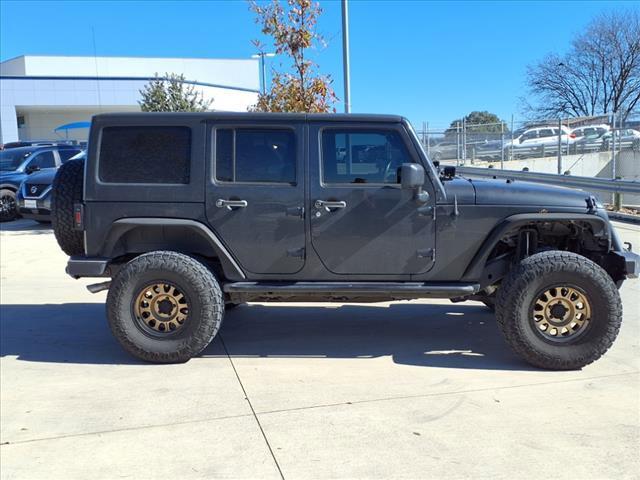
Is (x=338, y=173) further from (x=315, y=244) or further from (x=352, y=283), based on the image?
(x=352, y=283)

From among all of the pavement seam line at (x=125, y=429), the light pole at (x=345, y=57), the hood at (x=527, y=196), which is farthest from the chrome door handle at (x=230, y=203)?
the light pole at (x=345, y=57)

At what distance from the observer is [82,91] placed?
40250 millimetres

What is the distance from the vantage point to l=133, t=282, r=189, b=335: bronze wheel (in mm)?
4773

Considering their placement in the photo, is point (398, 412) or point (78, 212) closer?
point (398, 412)

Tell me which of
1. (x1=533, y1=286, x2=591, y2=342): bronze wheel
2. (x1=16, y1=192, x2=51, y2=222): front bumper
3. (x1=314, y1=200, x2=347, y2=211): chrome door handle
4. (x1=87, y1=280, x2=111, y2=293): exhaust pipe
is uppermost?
(x1=314, y1=200, x2=347, y2=211): chrome door handle

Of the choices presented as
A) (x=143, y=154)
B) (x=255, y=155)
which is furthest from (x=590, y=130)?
(x=143, y=154)

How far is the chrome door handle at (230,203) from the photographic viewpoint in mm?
4672

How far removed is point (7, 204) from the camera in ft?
49.0

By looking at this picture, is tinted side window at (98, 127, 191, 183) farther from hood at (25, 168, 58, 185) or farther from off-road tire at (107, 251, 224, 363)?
hood at (25, 168, 58, 185)

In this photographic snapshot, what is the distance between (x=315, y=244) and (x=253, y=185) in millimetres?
674

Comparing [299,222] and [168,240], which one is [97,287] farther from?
[299,222]

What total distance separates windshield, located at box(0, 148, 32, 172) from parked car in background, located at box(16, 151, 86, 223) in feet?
9.43

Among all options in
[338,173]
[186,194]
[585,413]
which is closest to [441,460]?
[585,413]

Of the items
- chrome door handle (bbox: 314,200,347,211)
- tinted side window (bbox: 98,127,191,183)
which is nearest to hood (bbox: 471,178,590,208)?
chrome door handle (bbox: 314,200,347,211)
